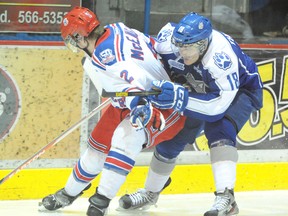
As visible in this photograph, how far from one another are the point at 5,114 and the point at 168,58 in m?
1.07

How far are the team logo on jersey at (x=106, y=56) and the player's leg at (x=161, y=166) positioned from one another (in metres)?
0.53

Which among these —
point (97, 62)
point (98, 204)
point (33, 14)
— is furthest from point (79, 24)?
point (33, 14)

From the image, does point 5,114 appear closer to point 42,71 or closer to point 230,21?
point 42,71

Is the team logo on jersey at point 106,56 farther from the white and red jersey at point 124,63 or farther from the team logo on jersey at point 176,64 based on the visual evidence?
the team logo on jersey at point 176,64

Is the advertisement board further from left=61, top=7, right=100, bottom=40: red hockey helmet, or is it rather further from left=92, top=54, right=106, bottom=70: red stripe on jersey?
left=92, top=54, right=106, bottom=70: red stripe on jersey

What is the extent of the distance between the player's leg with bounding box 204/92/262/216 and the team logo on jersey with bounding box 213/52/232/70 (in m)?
0.25

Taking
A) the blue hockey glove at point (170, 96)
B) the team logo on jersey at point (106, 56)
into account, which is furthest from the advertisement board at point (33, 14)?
the blue hockey glove at point (170, 96)

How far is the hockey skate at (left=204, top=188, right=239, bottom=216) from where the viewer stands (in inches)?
168

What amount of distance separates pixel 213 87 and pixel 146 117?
13.4 inches

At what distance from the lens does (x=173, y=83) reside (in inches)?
166

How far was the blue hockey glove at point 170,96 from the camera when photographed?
418 centimetres

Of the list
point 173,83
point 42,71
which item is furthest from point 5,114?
point 173,83

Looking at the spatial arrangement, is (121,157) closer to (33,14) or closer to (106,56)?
(106,56)

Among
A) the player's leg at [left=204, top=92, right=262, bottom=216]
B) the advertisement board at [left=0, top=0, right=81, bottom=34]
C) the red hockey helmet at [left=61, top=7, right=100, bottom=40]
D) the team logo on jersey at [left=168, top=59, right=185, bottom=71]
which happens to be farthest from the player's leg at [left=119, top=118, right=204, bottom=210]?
the advertisement board at [left=0, top=0, right=81, bottom=34]
